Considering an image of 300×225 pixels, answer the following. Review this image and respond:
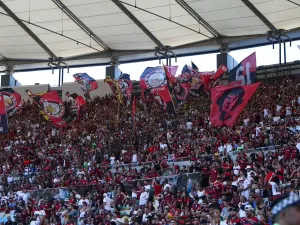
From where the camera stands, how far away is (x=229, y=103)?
24.3 metres

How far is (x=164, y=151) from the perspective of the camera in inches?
1108

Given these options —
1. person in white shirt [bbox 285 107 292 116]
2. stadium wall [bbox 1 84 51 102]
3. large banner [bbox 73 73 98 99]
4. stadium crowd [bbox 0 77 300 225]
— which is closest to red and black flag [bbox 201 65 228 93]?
stadium crowd [bbox 0 77 300 225]

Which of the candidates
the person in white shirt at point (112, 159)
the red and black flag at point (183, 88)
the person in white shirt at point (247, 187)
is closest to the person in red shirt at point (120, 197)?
the person in white shirt at point (112, 159)

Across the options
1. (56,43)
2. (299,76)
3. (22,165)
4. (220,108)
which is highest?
(56,43)

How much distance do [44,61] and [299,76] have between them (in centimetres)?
2039

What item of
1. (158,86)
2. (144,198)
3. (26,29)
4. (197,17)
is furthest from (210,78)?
(144,198)

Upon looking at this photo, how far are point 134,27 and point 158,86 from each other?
6648 mm

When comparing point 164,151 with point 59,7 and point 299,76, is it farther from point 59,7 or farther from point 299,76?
point 59,7

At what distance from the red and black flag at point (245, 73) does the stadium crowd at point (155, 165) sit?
1825 millimetres

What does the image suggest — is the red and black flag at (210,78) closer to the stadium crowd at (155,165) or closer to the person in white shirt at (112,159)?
the stadium crowd at (155,165)

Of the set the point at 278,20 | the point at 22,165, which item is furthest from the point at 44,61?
the point at 278,20

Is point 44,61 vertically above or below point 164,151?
above

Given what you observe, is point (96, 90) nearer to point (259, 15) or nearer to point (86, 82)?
point (86, 82)

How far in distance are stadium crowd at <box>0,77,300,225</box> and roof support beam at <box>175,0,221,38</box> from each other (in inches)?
186
